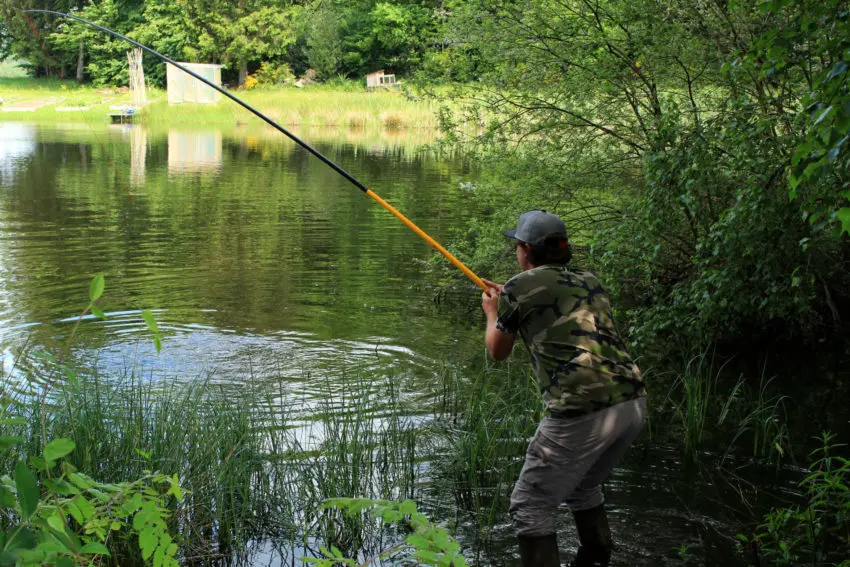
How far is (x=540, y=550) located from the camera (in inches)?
151

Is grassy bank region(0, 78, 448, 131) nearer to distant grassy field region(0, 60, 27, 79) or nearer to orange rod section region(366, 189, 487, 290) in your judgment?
distant grassy field region(0, 60, 27, 79)

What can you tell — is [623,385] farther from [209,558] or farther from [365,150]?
[365,150]

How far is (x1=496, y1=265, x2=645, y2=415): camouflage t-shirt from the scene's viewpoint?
3.68m

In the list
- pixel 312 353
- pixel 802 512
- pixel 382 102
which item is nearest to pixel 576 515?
pixel 802 512

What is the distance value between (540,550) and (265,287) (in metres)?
8.27

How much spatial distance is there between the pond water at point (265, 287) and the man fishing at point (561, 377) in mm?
673

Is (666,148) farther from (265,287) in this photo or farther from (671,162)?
(265,287)

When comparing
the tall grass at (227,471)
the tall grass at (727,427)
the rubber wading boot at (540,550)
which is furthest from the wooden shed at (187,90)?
the rubber wading boot at (540,550)

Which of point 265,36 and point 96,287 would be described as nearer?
point 96,287

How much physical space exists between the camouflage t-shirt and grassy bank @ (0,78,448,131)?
34.8 metres

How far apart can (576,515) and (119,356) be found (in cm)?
541

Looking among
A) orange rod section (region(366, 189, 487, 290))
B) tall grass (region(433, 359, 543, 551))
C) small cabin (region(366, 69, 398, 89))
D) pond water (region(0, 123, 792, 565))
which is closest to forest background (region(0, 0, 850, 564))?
pond water (region(0, 123, 792, 565))

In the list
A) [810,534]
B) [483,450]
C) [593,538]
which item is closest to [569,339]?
[593,538]

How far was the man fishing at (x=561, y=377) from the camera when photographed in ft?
12.1
